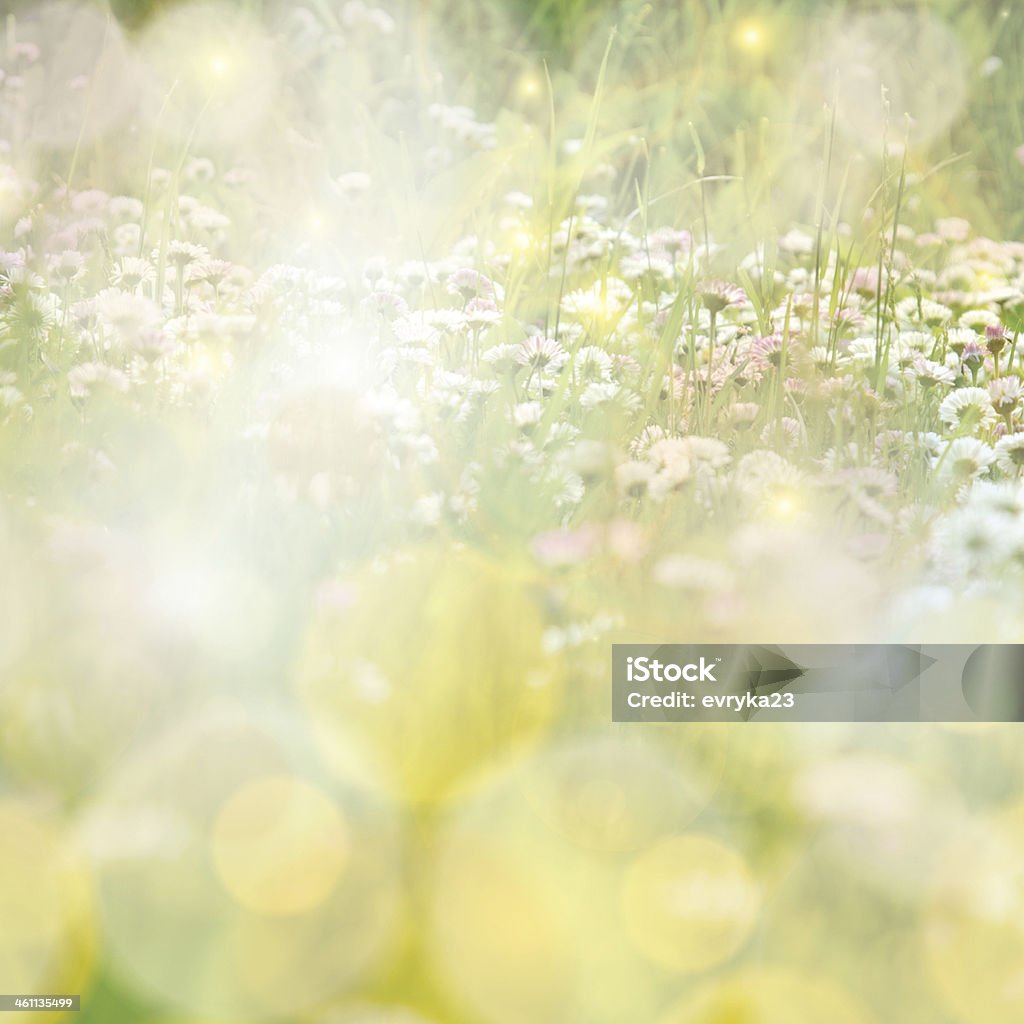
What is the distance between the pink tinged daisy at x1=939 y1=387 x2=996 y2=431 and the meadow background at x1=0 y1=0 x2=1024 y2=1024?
0.01 metres

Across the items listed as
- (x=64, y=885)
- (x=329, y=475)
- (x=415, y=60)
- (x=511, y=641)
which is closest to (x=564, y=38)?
(x=415, y=60)

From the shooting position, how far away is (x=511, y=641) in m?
1.06

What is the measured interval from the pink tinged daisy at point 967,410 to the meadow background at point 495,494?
0.03 ft

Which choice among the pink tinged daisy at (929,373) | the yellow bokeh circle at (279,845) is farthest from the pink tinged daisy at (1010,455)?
the yellow bokeh circle at (279,845)

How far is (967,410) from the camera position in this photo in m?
1.32

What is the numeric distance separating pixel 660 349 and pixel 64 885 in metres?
0.87

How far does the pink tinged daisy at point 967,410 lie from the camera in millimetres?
1304

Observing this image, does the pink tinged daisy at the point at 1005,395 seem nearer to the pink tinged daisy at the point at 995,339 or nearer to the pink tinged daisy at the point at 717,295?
the pink tinged daisy at the point at 995,339

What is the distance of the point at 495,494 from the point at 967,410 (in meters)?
0.60

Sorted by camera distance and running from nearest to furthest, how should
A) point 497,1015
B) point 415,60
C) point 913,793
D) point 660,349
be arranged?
point 497,1015
point 913,793
point 660,349
point 415,60

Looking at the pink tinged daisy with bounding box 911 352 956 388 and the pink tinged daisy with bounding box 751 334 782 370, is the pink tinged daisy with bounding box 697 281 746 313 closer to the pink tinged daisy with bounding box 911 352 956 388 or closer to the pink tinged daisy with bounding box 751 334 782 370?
the pink tinged daisy with bounding box 751 334 782 370

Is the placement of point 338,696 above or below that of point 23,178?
below

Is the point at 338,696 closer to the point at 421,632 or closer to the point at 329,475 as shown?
the point at 421,632

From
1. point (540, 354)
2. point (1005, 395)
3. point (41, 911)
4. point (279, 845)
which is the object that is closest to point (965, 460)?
point (1005, 395)
